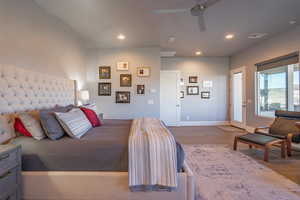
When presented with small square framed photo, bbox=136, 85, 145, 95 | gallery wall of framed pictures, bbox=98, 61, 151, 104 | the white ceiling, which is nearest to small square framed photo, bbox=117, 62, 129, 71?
gallery wall of framed pictures, bbox=98, 61, 151, 104

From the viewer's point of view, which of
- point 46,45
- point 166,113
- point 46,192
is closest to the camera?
point 46,192

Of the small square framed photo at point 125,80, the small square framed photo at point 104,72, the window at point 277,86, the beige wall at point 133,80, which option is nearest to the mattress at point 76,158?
the beige wall at point 133,80

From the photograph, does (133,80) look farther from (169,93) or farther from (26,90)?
(26,90)

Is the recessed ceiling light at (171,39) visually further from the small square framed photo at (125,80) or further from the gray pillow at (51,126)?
the gray pillow at (51,126)

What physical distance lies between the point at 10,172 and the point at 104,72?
376 cm

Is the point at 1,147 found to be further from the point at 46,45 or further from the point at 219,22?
the point at 219,22

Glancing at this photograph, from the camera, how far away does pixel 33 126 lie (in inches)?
69.4

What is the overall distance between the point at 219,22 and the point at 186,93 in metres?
3.22

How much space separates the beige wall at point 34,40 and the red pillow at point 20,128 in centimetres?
82

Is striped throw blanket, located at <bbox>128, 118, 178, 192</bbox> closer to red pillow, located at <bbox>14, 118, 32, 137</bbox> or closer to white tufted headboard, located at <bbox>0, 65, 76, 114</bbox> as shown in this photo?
red pillow, located at <bbox>14, 118, 32, 137</bbox>

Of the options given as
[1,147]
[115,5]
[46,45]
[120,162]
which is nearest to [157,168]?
[120,162]

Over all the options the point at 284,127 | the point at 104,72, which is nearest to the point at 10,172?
the point at 104,72

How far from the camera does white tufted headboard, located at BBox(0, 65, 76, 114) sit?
187 cm

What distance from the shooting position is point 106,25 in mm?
3350
